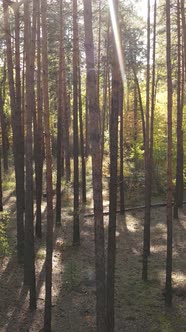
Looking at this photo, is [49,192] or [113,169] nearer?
[113,169]

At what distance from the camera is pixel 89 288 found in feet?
39.7

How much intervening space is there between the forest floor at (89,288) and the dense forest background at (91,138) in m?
0.21

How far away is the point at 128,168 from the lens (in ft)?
89.1

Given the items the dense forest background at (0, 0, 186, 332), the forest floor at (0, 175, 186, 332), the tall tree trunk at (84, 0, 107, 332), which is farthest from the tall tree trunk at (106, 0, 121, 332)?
the forest floor at (0, 175, 186, 332)

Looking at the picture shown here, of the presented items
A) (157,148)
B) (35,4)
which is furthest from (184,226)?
(35,4)

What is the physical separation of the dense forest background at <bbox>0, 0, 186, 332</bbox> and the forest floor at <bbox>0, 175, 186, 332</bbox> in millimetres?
207

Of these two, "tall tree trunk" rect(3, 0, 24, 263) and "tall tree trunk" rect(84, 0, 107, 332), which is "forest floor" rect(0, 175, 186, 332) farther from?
"tall tree trunk" rect(84, 0, 107, 332)

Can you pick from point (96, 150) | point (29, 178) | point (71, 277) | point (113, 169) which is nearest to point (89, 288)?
point (71, 277)

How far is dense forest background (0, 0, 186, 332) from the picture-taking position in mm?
7867

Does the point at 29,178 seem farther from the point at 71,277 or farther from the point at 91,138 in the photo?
the point at 91,138

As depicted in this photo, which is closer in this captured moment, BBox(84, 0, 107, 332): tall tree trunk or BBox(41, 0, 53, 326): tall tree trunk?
BBox(84, 0, 107, 332): tall tree trunk

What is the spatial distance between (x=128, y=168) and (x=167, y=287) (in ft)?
52.8

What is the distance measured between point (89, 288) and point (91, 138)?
21.3ft

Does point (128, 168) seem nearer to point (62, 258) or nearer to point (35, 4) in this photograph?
point (62, 258)
